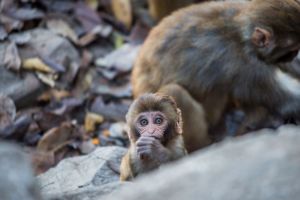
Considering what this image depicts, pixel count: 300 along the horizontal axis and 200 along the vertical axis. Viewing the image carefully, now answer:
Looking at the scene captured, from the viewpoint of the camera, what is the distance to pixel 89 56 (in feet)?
31.8

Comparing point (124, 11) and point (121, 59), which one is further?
point (124, 11)

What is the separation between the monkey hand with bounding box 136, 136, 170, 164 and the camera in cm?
582

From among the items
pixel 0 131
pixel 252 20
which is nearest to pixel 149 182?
pixel 252 20

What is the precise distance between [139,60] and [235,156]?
4027 millimetres

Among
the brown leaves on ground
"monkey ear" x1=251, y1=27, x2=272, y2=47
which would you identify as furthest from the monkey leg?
the brown leaves on ground

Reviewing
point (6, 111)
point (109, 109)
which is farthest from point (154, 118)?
point (109, 109)

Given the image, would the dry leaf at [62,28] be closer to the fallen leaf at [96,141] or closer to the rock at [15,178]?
the fallen leaf at [96,141]

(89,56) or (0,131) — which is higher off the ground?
(89,56)

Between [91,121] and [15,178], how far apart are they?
4.95 meters

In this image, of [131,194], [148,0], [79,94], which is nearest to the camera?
[131,194]

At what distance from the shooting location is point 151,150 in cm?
582

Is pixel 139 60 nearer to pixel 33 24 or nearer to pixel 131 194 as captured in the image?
pixel 33 24

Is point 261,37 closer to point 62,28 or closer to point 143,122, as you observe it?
point 143,122

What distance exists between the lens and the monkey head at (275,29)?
22.9 ft
